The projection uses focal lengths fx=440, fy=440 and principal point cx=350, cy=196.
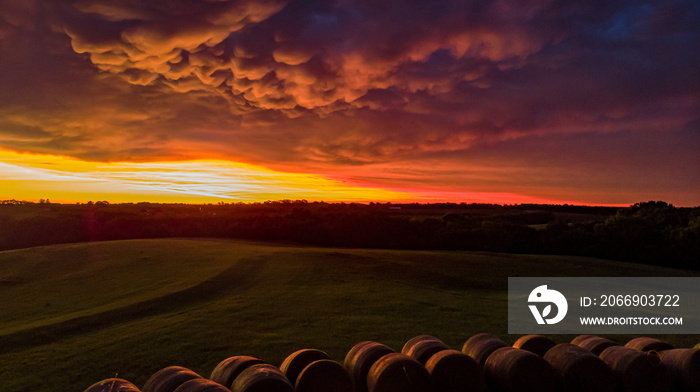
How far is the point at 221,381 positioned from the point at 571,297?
79.7 ft

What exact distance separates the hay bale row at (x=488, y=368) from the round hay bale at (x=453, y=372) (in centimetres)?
2

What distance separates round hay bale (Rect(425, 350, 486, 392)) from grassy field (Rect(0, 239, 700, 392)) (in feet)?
16.7

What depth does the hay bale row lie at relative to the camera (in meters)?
8.44

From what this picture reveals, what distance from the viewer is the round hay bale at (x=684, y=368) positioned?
9547 millimetres

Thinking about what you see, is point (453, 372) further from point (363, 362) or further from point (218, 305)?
point (218, 305)

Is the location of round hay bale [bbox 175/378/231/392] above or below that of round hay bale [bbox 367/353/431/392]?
above

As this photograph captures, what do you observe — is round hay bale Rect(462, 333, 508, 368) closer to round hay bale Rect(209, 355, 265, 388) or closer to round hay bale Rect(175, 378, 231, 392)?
round hay bale Rect(209, 355, 265, 388)

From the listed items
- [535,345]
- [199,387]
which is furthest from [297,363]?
[535,345]

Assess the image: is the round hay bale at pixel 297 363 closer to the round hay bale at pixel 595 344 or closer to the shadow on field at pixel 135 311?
the round hay bale at pixel 595 344

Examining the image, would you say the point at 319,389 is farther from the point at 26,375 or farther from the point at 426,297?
the point at 426,297

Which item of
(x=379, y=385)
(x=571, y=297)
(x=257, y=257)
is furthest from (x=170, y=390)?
(x=257, y=257)

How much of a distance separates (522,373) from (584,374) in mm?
1367

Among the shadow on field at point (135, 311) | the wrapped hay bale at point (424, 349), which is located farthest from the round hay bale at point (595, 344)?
the shadow on field at point (135, 311)

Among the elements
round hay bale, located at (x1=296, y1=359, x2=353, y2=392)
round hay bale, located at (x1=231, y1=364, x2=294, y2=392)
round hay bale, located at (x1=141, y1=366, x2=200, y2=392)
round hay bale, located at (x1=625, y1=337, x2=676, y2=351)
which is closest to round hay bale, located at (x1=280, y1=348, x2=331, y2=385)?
round hay bale, located at (x1=296, y1=359, x2=353, y2=392)
